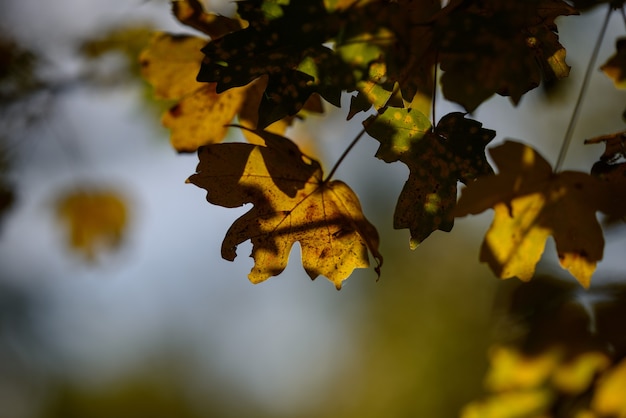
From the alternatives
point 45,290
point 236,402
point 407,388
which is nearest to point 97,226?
point 407,388

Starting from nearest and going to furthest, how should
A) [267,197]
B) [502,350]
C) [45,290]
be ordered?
[267,197]
[502,350]
[45,290]

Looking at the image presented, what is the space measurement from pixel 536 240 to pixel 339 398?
7809 mm

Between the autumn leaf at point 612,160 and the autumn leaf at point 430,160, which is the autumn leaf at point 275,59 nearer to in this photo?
the autumn leaf at point 430,160

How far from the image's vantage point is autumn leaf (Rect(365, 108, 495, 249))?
987 millimetres

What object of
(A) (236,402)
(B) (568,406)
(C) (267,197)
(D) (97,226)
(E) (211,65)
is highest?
(E) (211,65)

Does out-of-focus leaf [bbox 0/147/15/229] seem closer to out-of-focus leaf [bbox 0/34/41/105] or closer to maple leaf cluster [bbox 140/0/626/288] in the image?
out-of-focus leaf [bbox 0/34/41/105]

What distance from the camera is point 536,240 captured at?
1263mm

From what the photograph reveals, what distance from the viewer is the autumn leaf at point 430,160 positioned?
3.24 ft

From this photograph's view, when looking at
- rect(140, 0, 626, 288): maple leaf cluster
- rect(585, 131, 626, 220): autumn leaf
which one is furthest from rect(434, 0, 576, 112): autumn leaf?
rect(585, 131, 626, 220): autumn leaf

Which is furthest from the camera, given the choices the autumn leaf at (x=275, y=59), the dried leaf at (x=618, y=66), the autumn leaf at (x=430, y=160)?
the dried leaf at (x=618, y=66)

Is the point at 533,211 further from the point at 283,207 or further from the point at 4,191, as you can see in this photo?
the point at 4,191

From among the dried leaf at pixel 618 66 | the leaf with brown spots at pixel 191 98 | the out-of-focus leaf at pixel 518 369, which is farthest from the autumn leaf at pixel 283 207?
the out-of-focus leaf at pixel 518 369

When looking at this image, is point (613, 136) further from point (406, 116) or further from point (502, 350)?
point (502, 350)

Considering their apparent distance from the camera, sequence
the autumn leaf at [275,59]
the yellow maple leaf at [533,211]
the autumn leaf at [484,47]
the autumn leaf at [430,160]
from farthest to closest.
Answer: the yellow maple leaf at [533,211] < the autumn leaf at [430,160] < the autumn leaf at [275,59] < the autumn leaf at [484,47]
